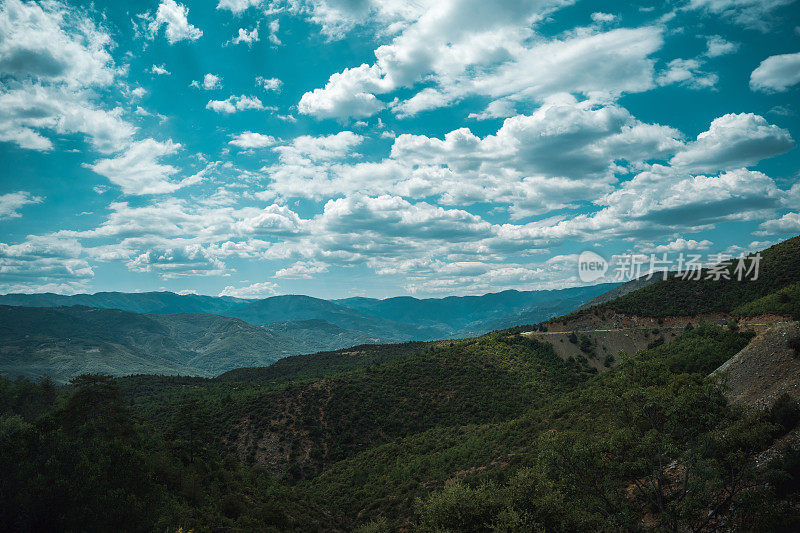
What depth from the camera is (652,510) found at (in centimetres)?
2217

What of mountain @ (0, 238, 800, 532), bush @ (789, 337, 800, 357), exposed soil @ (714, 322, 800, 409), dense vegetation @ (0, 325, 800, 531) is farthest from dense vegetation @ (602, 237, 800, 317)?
bush @ (789, 337, 800, 357)

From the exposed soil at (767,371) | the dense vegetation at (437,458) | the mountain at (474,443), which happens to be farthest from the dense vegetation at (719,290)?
the exposed soil at (767,371)

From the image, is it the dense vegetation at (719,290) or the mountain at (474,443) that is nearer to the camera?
the mountain at (474,443)

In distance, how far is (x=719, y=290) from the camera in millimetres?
86875

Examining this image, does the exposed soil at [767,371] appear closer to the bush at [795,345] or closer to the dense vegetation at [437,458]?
the bush at [795,345]

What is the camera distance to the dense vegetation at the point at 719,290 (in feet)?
254

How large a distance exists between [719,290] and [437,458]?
82222mm

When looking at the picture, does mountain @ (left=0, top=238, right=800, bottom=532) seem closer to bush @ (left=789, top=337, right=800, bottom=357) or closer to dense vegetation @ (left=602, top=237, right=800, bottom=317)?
bush @ (left=789, top=337, right=800, bottom=357)

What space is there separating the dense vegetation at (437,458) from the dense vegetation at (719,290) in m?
30.0

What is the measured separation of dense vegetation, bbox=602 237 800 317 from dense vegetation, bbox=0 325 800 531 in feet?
98.3

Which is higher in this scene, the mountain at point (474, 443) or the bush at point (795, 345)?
the bush at point (795, 345)

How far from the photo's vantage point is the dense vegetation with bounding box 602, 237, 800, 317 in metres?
77.4

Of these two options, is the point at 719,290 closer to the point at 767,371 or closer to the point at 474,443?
the point at 767,371

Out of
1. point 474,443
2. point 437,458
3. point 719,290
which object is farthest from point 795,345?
point 719,290
